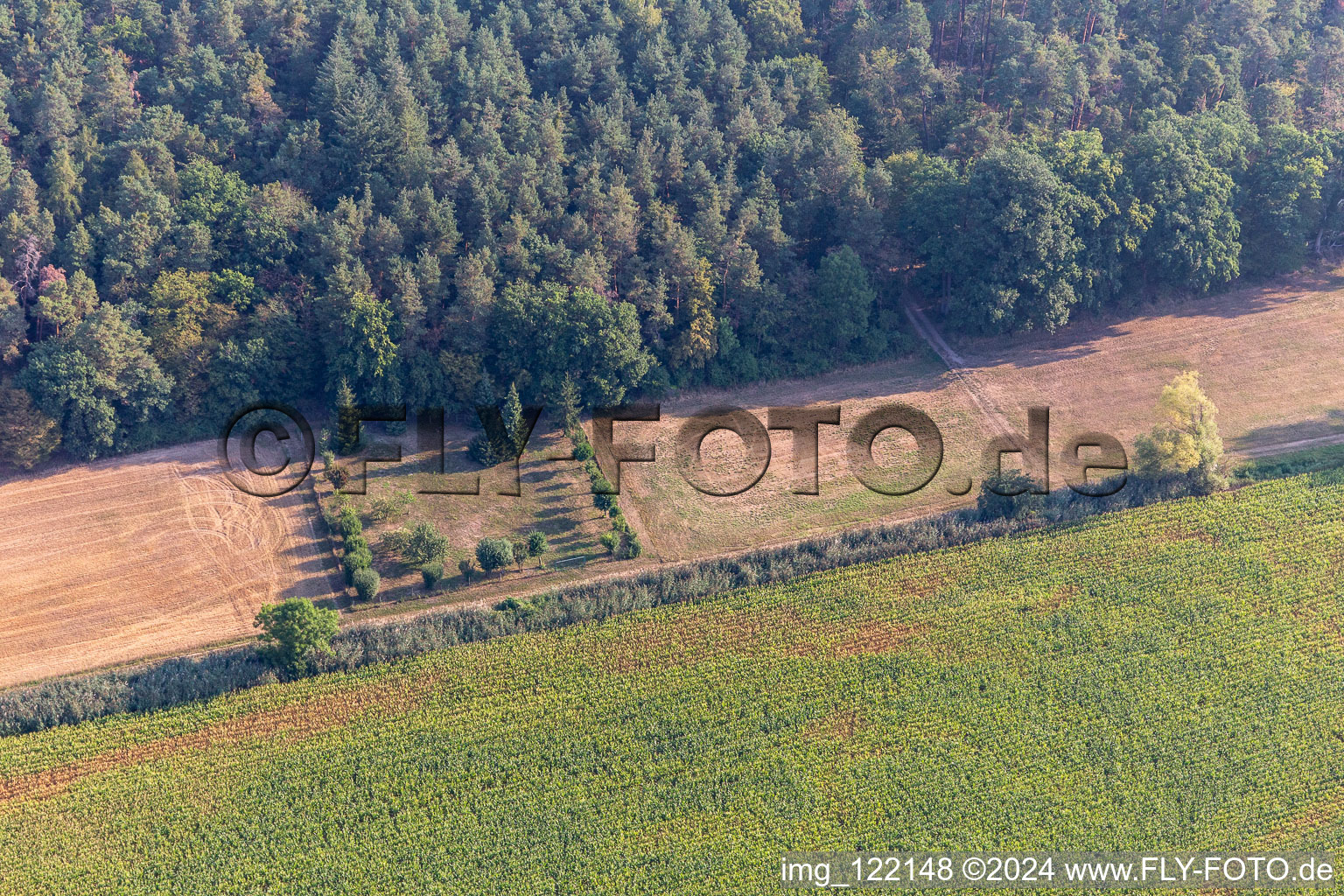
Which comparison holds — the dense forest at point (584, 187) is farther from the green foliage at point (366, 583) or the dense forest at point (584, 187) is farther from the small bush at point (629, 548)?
the green foliage at point (366, 583)

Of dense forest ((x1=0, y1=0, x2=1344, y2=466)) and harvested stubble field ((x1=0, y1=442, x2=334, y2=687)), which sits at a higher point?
dense forest ((x1=0, y1=0, x2=1344, y2=466))

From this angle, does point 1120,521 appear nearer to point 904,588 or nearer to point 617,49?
point 904,588

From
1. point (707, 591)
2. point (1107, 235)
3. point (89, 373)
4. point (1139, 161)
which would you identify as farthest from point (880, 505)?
point (89, 373)

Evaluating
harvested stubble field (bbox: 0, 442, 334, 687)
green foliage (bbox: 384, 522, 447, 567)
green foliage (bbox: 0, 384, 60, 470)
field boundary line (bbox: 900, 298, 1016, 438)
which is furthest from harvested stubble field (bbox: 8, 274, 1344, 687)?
green foliage (bbox: 0, 384, 60, 470)

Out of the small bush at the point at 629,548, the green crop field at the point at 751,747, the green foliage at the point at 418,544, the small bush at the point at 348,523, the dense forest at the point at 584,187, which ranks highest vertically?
the dense forest at the point at 584,187

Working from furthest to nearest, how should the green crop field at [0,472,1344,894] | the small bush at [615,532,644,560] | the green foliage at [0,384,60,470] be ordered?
the green foliage at [0,384,60,470]
the small bush at [615,532,644,560]
the green crop field at [0,472,1344,894]

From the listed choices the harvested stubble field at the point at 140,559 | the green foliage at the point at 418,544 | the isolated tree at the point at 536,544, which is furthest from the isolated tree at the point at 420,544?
the isolated tree at the point at 536,544

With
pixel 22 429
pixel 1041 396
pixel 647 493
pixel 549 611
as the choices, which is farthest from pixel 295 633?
pixel 1041 396

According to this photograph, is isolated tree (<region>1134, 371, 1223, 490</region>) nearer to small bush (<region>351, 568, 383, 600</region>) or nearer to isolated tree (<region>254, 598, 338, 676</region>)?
small bush (<region>351, 568, 383, 600</region>)
